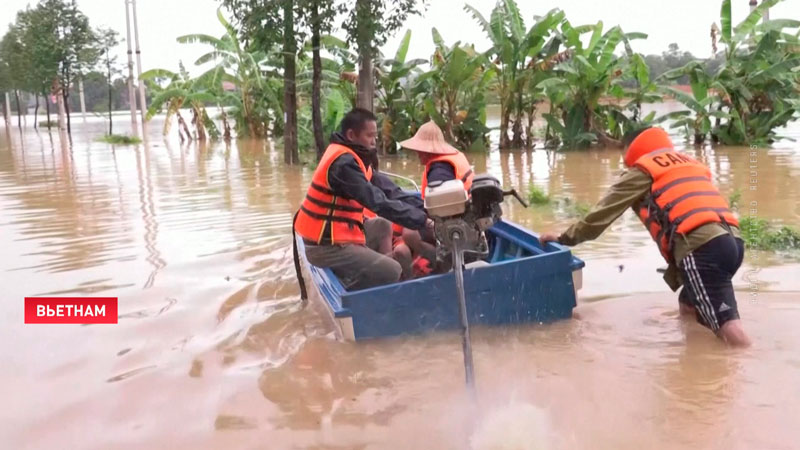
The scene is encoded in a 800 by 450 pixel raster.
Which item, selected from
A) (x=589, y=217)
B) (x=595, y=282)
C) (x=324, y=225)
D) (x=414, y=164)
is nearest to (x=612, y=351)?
(x=589, y=217)

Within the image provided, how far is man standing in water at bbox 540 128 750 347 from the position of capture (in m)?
4.07

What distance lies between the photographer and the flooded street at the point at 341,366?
11.0 ft

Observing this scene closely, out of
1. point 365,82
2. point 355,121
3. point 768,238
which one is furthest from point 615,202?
point 365,82

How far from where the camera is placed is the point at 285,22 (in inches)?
487

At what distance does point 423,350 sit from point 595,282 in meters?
1.89

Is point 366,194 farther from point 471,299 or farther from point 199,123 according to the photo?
point 199,123

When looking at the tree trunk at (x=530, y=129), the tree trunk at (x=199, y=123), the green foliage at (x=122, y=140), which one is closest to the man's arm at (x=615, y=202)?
the tree trunk at (x=530, y=129)

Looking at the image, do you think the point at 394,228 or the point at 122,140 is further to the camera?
the point at 122,140

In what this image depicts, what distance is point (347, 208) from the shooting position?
471 cm

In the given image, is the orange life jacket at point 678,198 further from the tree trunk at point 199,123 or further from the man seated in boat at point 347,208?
the tree trunk at point 199,123

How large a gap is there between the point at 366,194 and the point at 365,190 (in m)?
→ 0.03

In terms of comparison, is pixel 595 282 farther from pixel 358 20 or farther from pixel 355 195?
pixel 358 20
